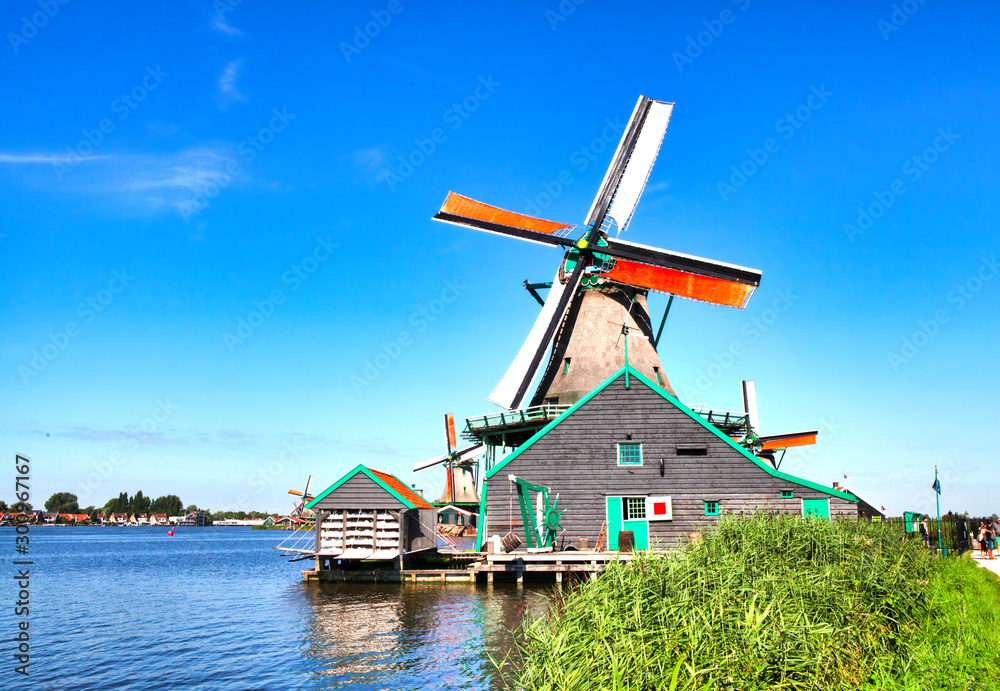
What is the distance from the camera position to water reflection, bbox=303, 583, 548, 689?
12945mm

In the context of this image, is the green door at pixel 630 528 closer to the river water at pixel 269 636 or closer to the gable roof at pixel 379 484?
the river water at pixel 269 636

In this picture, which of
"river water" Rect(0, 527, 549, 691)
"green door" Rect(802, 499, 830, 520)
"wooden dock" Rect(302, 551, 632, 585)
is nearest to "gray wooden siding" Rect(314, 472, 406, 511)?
"wooden dock" Rect(302, 551, 632, 585)

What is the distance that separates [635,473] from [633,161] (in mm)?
15057

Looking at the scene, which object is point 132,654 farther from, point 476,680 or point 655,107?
point 655,107

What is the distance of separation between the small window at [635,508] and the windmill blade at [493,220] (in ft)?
41.9

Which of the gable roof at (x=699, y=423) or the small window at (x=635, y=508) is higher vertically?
the gable roof at (x=699, y=423)

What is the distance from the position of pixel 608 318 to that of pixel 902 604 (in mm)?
19883

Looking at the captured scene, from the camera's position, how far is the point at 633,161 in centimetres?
3259

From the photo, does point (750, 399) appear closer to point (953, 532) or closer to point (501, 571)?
point (953, 532)

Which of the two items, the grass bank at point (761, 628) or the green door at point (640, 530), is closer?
the grass bank at point (761, 628)

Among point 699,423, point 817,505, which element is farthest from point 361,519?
point 817,505

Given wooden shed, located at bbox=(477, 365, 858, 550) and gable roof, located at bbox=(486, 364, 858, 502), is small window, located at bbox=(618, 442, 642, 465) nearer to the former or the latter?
wooden shed, located at bbox=(477, 365, 858, 550)

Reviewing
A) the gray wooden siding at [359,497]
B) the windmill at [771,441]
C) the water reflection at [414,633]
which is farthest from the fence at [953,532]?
the gray wooden siding at [359,497]

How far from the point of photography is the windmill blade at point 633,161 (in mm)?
32312
